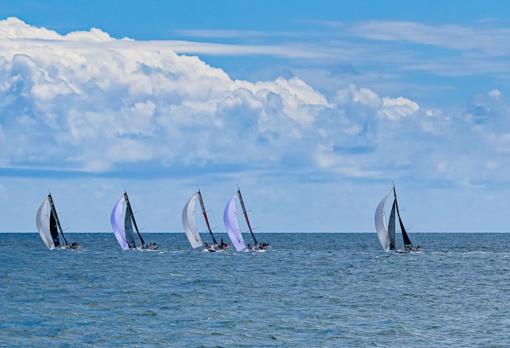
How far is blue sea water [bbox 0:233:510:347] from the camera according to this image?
6166 centimetres

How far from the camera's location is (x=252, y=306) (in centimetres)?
7925

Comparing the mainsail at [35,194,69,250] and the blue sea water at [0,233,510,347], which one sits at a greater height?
the mainsail at [35,194,69,250]

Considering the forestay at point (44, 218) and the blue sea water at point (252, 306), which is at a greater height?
the forestay at point (44, 218)

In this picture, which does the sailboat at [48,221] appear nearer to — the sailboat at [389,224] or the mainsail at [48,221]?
the mainsail at [48,221]

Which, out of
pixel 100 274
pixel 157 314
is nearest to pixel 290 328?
pixel 157 314

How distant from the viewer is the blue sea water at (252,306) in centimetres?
6166

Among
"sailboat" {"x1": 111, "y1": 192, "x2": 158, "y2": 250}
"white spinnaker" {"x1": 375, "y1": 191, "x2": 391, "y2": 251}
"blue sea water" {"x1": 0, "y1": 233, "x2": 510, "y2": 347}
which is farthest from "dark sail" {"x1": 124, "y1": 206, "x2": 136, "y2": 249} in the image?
"white spinnaker" {"x1": 375, "y1": 191, "x2": 391, "y2": 251}

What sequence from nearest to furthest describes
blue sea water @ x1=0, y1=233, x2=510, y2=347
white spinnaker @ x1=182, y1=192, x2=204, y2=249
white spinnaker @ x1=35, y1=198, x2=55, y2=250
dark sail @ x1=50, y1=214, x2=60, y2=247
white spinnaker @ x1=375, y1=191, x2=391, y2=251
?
blue sea water @ x1=0, y1=233, x2=510, y2=347, white spinnaker @ x1=375, y1=191, x2=391, y2=251, white spinnaker @ x1=182, y1=192, x2=204, y2=249, white spinnaker @ x1=35, y1=198, x2=55, y2=250, dark sail @ x1=50, y1=214, x2=60, y2=247

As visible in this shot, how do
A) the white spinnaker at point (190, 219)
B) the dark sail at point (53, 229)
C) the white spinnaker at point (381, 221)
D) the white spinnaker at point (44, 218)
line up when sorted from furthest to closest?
the dark sail at point (53, 229), the white spinnaker at point (44, 218), the white spinnaker at point (190, 219), the white spinnaker at point (381, 221)

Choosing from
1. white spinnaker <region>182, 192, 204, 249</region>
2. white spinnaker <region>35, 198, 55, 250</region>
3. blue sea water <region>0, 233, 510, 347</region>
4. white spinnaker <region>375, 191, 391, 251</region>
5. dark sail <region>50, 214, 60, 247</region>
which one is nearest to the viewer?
blue sea water <region>0, 233, 510, 347</region>

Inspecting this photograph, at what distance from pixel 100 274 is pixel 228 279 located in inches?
636

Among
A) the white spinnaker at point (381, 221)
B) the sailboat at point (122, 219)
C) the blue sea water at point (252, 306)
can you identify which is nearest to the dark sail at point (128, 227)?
the sailboat at point (122, 219)

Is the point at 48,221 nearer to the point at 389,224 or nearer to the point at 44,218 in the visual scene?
the point at 44,218

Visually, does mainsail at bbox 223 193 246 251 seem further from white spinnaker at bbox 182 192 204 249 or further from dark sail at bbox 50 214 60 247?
dark sail at bbox 50 214 60 247
